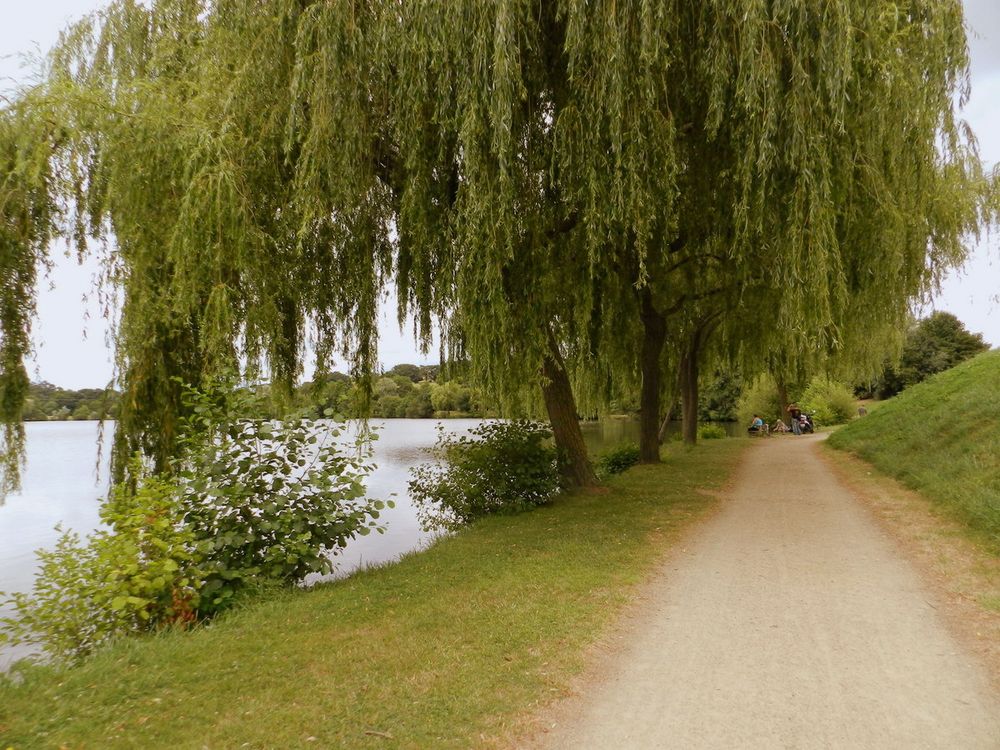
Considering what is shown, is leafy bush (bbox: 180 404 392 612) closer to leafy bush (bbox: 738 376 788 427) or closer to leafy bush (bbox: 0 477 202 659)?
leafy bush (bbox: 0 477 202 659)

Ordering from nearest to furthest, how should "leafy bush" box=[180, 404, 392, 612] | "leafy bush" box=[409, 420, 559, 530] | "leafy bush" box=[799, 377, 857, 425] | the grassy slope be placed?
"leafy bush" box=[180, 404, 392, 612], the grassy slope, "leafy bush" box=[409, 420, 559, 530], "leafy bush" box=[799, 377, 857, 425]

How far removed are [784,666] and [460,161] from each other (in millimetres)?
4995

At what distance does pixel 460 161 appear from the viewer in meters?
6.30

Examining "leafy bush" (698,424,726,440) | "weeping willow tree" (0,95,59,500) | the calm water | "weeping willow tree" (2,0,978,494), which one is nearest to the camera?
"weeping willow tree" (0,95,59,500)

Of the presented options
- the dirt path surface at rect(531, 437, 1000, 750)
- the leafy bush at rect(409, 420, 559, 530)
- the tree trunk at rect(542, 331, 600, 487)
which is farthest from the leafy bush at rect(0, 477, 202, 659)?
the tree trunk at rect(542, 331, 600, 487)

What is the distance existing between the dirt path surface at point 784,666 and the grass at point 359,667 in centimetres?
33

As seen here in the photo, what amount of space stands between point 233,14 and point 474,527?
6.32 metres

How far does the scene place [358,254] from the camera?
22.9ft

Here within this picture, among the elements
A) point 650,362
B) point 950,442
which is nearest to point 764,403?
point 650,362

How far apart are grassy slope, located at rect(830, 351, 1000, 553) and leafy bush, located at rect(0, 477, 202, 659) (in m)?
6.79

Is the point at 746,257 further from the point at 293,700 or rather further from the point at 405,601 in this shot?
the point at 293,700

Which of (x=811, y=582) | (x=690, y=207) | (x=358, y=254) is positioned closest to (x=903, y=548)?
(x=811, y=582)

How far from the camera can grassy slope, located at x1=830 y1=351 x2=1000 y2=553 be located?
7.11 meters

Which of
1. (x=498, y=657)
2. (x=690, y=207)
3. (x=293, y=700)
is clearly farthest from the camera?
(x=690, y=207)
